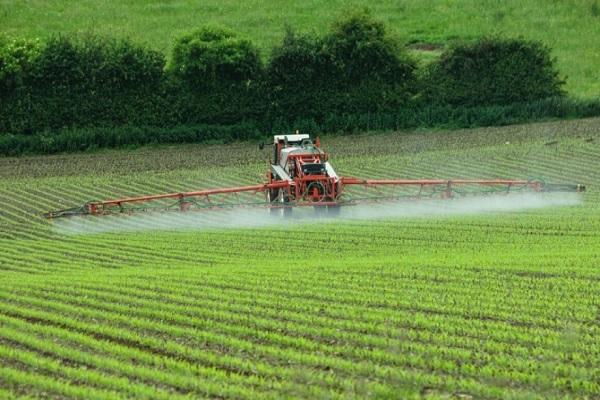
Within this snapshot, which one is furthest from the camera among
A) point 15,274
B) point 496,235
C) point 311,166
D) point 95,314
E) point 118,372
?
point 311,166

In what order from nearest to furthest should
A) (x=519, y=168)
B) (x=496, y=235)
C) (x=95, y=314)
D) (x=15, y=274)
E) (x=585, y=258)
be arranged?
(x=95, y=314) → (x=585, y=258) → (x=15, y=274) → (x=496, y=235) → (x=519, y=168)

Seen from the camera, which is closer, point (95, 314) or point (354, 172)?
point (95, 314)

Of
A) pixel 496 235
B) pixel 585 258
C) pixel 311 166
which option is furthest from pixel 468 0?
pixel 585 258

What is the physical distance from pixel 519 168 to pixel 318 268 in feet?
60.5

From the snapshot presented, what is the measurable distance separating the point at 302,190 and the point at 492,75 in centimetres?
2411

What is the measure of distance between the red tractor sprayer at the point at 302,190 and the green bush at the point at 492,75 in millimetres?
17793

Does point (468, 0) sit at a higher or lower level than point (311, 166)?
higher

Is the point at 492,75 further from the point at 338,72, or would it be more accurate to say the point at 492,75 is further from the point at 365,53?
the point at 338,72

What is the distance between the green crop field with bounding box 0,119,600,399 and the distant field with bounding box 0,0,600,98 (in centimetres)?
3027

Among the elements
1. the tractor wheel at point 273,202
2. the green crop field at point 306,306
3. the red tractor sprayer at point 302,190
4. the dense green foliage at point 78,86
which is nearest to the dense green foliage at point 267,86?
the dense green foliage at point 78,86

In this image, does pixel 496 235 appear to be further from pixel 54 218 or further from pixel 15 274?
pixel 54 218

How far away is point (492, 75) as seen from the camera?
4909cm

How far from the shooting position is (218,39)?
4825 cm

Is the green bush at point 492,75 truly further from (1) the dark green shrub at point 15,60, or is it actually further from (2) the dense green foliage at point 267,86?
(1) the dark green shrub at point 15,60
